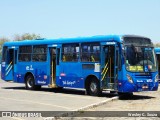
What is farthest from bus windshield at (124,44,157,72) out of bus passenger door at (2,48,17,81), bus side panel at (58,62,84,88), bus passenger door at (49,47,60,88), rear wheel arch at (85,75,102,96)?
bus passenger door at (2,48,17,81)

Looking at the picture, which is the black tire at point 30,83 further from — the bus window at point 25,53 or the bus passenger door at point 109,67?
the bus passenger door at point 109,67

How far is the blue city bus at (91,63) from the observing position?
18750mm

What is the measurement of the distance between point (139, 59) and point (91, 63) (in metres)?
2.50

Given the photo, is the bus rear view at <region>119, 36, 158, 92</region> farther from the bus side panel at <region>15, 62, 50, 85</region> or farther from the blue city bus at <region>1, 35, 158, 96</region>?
the bus side panel at <region>15, 62, 50, 85</region>

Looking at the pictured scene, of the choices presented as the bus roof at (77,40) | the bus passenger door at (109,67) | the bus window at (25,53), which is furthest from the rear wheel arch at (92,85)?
the bus window at (25,53)

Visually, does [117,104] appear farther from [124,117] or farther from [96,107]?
[124,117]

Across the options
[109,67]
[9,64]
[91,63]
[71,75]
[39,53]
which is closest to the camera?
[109,67]

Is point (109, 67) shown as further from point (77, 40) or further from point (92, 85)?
point (77, 40)

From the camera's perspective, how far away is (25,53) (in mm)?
25172

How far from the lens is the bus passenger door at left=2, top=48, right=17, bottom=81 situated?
26.0 m

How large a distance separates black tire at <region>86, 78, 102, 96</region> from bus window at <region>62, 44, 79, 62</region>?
5.14 ft

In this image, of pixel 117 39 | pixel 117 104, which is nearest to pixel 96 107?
pixel 117 104

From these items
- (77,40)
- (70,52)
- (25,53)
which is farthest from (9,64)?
(77,40)

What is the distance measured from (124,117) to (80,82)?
8.42 metres
